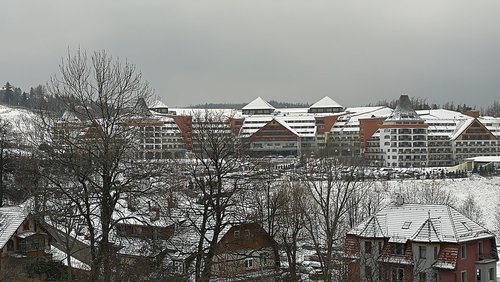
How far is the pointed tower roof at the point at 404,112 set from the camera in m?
113

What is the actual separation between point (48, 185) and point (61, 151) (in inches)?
80.0

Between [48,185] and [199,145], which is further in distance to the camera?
[199,145]

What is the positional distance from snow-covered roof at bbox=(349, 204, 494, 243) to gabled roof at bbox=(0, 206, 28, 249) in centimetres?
1837

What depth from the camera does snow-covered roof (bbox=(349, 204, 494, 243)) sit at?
1270 inches

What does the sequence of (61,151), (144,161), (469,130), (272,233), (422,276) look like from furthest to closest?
(469,130)
(422,276)
(272,233)
(144,161)
(61,151)

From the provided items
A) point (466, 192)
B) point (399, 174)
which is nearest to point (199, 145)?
point (466, 192)

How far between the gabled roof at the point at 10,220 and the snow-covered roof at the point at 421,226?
18371 mm

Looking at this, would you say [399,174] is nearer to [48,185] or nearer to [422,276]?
[422,276]

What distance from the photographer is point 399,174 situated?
85000mm

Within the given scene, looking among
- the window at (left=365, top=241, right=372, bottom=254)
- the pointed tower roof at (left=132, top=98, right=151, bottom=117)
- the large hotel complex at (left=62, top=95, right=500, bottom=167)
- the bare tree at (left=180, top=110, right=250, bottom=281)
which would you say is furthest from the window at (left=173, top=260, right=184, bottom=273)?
the large hotel complex at (left=62, top=95, right=500, bottom=167)

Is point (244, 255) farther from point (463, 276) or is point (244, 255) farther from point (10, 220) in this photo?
point (10, 220)

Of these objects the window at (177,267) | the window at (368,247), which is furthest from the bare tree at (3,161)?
the window at (368,247)

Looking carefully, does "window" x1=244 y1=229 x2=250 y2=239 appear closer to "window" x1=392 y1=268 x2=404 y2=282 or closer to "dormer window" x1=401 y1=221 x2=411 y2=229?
"window" x1=392 y1=268 x2=404 y2=282

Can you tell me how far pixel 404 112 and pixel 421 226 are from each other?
84.0 metres
